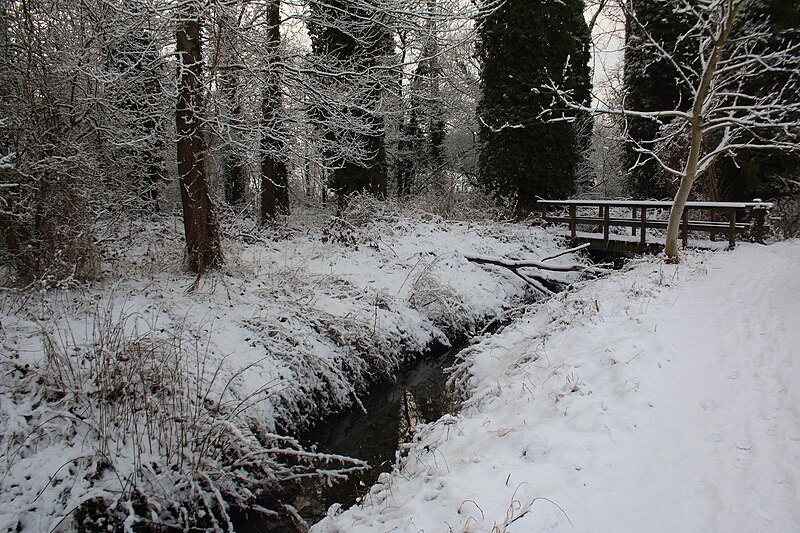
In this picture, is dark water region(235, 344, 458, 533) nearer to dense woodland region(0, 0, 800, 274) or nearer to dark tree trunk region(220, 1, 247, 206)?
dense woodland region(0, 0, 800, 274)

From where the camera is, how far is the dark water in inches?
149

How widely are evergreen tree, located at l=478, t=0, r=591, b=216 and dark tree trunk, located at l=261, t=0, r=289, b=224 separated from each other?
25.1 feet

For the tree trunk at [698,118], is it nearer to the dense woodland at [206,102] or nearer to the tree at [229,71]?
the dense woodland at [206,102]

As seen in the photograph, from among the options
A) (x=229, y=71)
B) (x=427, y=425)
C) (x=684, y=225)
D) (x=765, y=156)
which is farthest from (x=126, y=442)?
(x=765, y=156)

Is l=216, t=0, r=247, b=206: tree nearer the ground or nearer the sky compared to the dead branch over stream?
nearer the sky

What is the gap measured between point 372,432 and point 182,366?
7.23 ft

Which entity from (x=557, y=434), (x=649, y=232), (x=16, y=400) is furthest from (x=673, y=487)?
(x=649, y=232)

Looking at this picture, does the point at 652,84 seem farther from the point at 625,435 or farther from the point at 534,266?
the point at 625,435

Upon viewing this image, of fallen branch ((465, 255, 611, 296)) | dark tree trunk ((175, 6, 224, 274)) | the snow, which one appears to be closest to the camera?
the snow

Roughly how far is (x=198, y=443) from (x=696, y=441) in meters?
3.80

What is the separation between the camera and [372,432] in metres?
5.04

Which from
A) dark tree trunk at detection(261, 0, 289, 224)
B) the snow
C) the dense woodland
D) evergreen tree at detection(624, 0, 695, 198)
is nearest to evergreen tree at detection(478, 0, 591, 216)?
evergreen tree at detection(624, 0, 695, 198)

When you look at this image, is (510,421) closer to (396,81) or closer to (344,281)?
(344,281)

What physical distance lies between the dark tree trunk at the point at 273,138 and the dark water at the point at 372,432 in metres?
4.10
